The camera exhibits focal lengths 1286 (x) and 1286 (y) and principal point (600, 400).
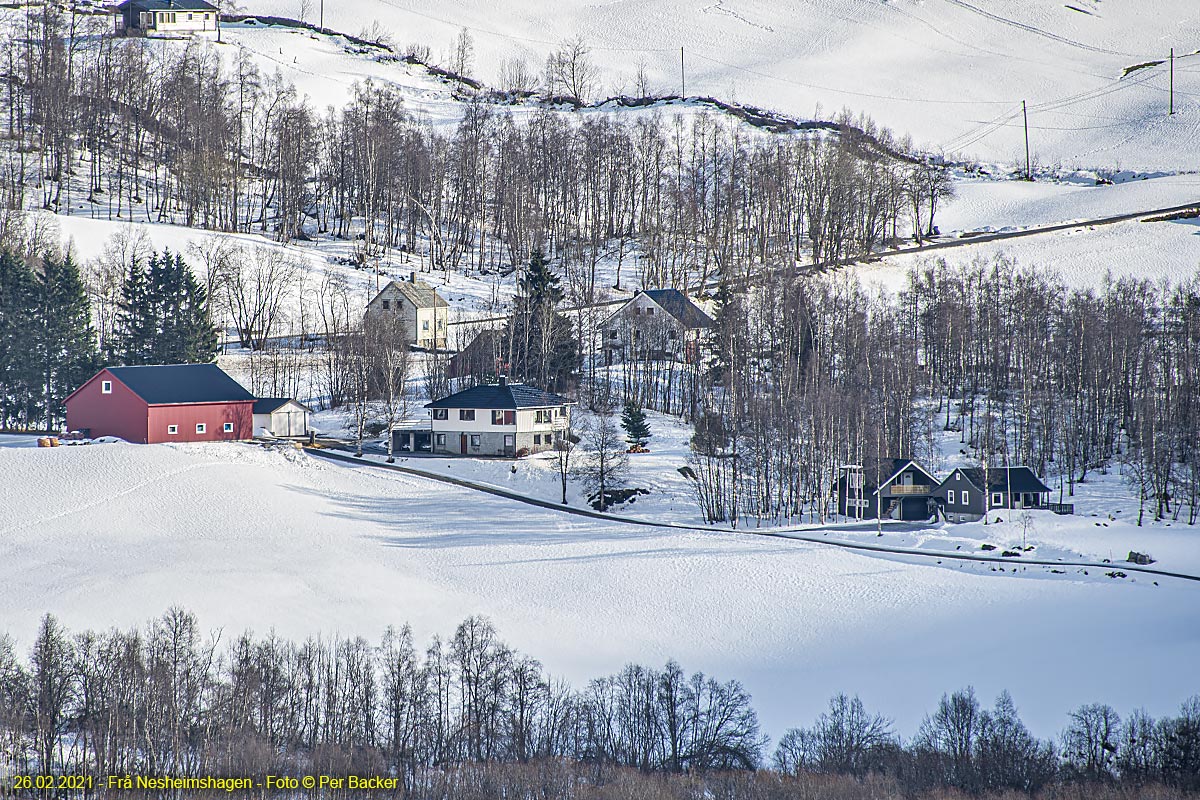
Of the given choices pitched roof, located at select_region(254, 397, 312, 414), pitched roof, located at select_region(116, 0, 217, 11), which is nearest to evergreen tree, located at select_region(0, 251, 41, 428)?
pitched roof, located at select_region(254, 397, 312, 414)

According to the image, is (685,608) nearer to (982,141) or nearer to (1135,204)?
(1135,204)

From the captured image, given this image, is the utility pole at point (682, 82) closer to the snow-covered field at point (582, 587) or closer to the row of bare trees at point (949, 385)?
the row of bare trees at point (949, 385)

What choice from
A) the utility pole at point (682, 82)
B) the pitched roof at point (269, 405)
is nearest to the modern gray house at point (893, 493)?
the pitched roof at point (269, 405)

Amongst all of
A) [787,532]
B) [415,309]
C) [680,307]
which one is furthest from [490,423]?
[680,307]

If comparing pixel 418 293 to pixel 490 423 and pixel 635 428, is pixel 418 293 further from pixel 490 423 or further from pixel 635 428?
pixel 635 428

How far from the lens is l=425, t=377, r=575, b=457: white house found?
63.9 m

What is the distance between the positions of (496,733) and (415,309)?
50.8 meters

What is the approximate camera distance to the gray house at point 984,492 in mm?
58406

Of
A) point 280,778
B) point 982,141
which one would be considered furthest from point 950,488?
point 982,141

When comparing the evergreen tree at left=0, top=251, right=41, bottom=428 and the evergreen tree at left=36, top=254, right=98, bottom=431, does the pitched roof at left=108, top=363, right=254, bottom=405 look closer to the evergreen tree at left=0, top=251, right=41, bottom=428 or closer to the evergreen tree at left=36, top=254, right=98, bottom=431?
the evergreen tree at left=36, top=254, right=98, bottom=431

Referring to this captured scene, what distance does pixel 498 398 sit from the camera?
64250 mm

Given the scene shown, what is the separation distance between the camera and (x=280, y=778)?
30391 mm

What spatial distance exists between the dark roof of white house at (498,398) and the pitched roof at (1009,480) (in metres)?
20.3

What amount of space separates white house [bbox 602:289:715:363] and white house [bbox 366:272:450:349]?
35.9ft
